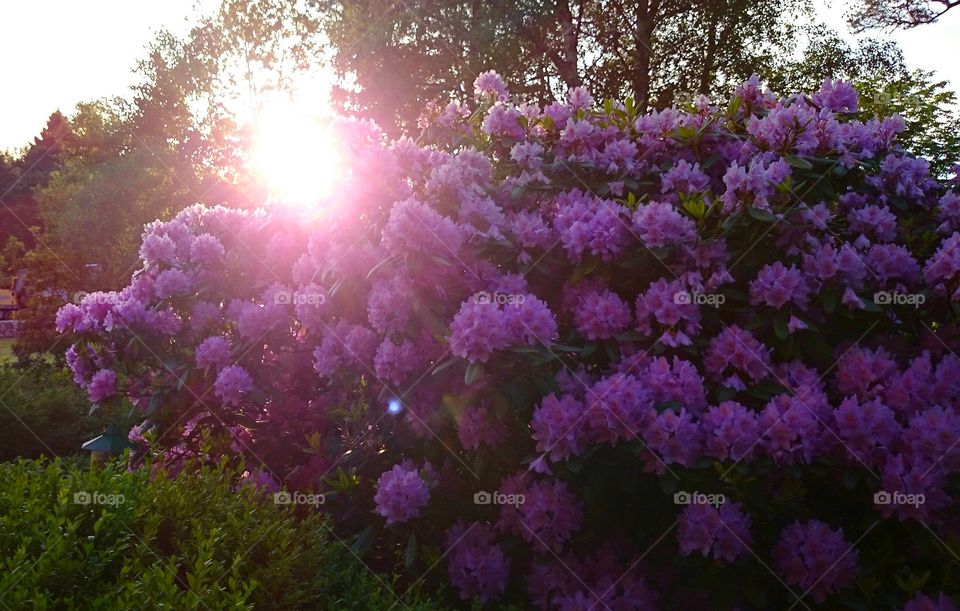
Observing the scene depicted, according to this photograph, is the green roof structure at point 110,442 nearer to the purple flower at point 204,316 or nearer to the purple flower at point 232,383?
the purple flower at point 204,316

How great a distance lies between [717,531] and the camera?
11.5 feet

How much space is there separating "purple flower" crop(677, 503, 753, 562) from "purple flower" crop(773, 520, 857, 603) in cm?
26

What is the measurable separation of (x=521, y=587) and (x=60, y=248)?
25721 mm

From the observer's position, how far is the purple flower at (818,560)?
362cm

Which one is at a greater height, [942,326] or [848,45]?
[848,45]

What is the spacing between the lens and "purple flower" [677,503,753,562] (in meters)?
3.52

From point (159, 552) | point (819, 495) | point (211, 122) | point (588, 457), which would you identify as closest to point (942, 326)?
point (819, 495)

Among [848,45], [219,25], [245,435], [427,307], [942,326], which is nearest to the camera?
[427,307]

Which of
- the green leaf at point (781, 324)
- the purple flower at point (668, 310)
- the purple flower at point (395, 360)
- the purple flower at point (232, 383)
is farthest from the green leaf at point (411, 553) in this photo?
the green leaf at point (781, 324)

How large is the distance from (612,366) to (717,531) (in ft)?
3.15

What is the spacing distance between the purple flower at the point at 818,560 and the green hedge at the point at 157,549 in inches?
71.2

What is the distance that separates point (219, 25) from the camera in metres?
29.0

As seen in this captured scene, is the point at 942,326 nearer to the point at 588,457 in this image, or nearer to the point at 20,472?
the point at 588,457

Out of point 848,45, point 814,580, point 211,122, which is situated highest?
point 211,122
